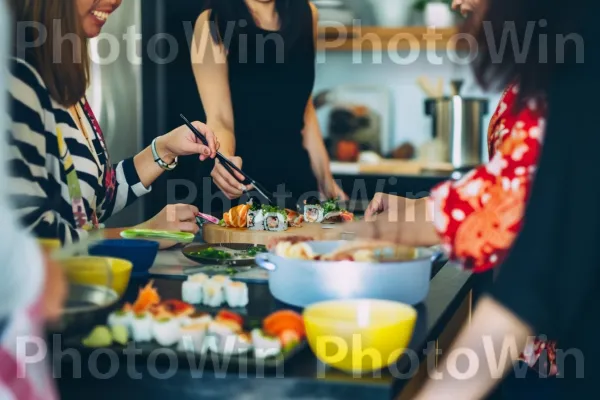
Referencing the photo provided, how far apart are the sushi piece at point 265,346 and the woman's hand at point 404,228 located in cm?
48

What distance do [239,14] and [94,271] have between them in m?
2.65

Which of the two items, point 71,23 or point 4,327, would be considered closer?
point 4,327

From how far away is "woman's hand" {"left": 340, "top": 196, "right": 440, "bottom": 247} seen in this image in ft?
4.71

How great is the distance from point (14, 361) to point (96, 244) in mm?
734

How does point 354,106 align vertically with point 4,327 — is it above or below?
above

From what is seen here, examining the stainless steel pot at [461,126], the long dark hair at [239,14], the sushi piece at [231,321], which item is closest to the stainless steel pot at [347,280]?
the sushi piece at [231,321]

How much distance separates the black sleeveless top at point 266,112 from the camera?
3.51 meters

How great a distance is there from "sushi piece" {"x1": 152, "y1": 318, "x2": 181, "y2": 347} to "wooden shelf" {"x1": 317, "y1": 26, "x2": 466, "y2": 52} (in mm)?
3103

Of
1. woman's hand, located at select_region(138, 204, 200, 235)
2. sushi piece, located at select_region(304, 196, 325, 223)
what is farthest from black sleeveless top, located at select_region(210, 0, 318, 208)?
woman's hand, located at select_region(138, 204, 200, 235)

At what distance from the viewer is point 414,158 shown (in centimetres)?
404

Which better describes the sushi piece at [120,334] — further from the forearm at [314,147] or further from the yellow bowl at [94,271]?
the forearm at [314,147]

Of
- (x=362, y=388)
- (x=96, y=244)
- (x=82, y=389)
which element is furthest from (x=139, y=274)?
(x=362, y=388)

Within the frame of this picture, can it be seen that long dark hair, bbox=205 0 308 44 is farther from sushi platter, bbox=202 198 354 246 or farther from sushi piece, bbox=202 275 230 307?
sushi piece, bbox=202 275 230 307

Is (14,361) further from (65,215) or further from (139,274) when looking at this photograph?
(65,215)
